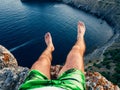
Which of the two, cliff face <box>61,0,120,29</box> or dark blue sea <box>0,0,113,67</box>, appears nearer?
dark blue sea <box>0,0,113,67</box>

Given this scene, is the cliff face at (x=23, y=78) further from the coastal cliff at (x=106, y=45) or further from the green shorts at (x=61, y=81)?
the coastal cliff at (x=106, y=45)

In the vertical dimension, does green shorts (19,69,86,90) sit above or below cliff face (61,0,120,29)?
above

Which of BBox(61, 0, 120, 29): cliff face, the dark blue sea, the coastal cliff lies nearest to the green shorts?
the coastal cliff

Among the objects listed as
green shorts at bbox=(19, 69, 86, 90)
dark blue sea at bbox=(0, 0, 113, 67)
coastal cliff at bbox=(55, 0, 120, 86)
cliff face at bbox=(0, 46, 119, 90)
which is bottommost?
dark blue sea at bbox=(0, 0, 113, 67)

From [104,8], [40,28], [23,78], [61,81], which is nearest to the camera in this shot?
[61,81]

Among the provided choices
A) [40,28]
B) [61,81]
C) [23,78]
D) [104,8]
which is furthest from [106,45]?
[61,81]

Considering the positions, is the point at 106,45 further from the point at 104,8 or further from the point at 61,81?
the point at 61,81

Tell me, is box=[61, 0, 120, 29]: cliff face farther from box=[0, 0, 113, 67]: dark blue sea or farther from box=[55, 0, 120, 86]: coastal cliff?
box=[0, 0, 113, 67]: dark blue sea
